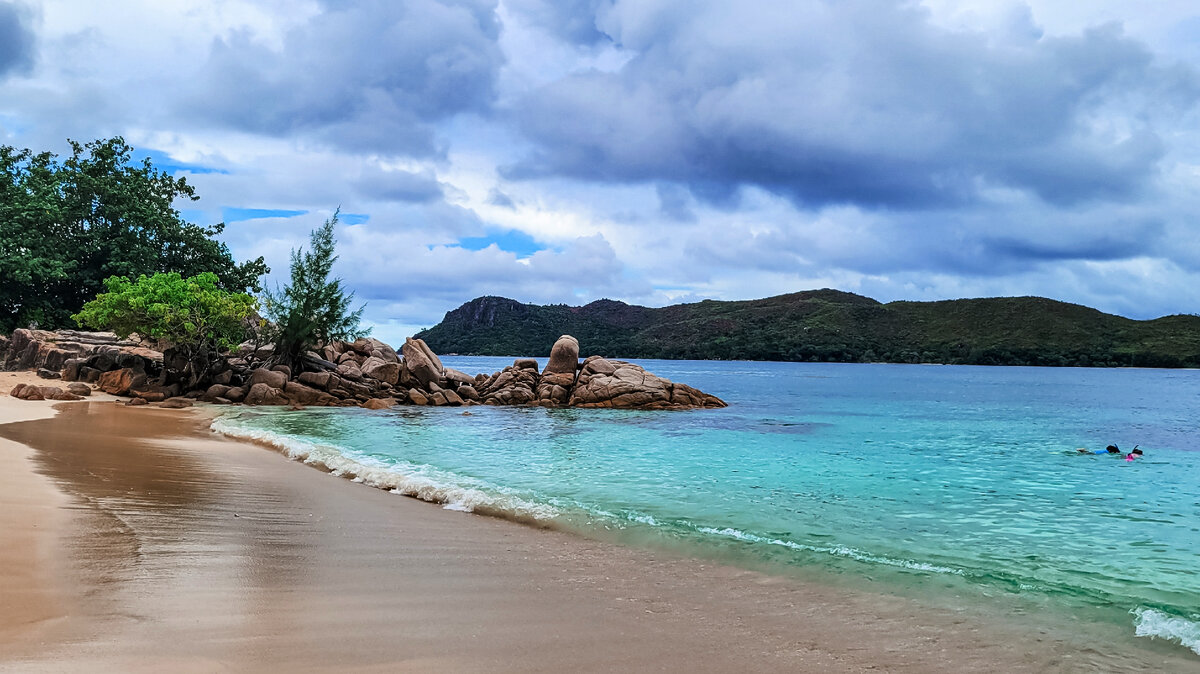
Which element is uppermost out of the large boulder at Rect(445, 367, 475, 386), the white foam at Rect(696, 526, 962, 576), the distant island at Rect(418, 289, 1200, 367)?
the distant island at Rect(418, 289, 1200, 367)

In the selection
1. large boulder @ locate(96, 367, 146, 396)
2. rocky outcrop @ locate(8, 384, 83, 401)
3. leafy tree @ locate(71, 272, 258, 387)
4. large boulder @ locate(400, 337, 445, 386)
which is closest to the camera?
rocky outcrop @ locate(8, 384, 83, 401)

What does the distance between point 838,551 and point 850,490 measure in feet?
20.2

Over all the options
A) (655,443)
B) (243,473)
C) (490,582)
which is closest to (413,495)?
(243,473)

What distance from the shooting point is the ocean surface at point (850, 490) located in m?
8.59

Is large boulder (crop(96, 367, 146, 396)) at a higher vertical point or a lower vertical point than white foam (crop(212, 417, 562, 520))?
higher

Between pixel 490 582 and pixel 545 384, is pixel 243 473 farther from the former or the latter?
pixel 545 384

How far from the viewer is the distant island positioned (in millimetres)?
128125

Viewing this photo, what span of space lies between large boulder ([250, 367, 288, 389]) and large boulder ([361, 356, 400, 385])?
18.6 feet

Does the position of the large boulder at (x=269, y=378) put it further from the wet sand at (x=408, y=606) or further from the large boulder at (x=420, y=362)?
the wet sand at (x=408, y=606)

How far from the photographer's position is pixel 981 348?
128750 millimetres

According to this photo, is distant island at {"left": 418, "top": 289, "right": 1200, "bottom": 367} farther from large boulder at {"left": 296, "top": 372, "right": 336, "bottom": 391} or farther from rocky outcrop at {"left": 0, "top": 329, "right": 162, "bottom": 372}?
rocky outcrop at {"left": 0, "top": 329, "right": 162, "bottom": 372}

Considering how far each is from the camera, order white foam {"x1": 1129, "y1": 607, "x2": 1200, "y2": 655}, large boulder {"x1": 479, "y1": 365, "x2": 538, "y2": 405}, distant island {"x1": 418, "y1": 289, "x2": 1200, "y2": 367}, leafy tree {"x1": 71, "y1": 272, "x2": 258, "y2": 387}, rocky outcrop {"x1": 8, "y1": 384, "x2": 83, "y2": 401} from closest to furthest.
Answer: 1. white foam {"x1": 1129, "y1": 607, "x2": 1200, "y2": 655}
2. rocky outcrop {"x1": 8, "y1": 384, "x2": 83, "y2": 401}
3. leafy tree {"x1": 71, "y1": 272, "x2": 258, "y2": 387}
4. large boulder {"x1": 479, "y1": 365, "x2": 538, "y2": 405}
5. distant island {"x1": 418, "y1": 289, "x2": 1200, "y2": 367}

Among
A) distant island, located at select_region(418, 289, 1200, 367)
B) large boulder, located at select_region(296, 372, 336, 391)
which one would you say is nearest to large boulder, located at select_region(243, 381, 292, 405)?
large boulder, located at select_region(296, 372, 336, 391)

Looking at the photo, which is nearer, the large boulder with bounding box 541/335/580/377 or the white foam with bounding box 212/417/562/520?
the white foam with bounding box 212/417/562/520
